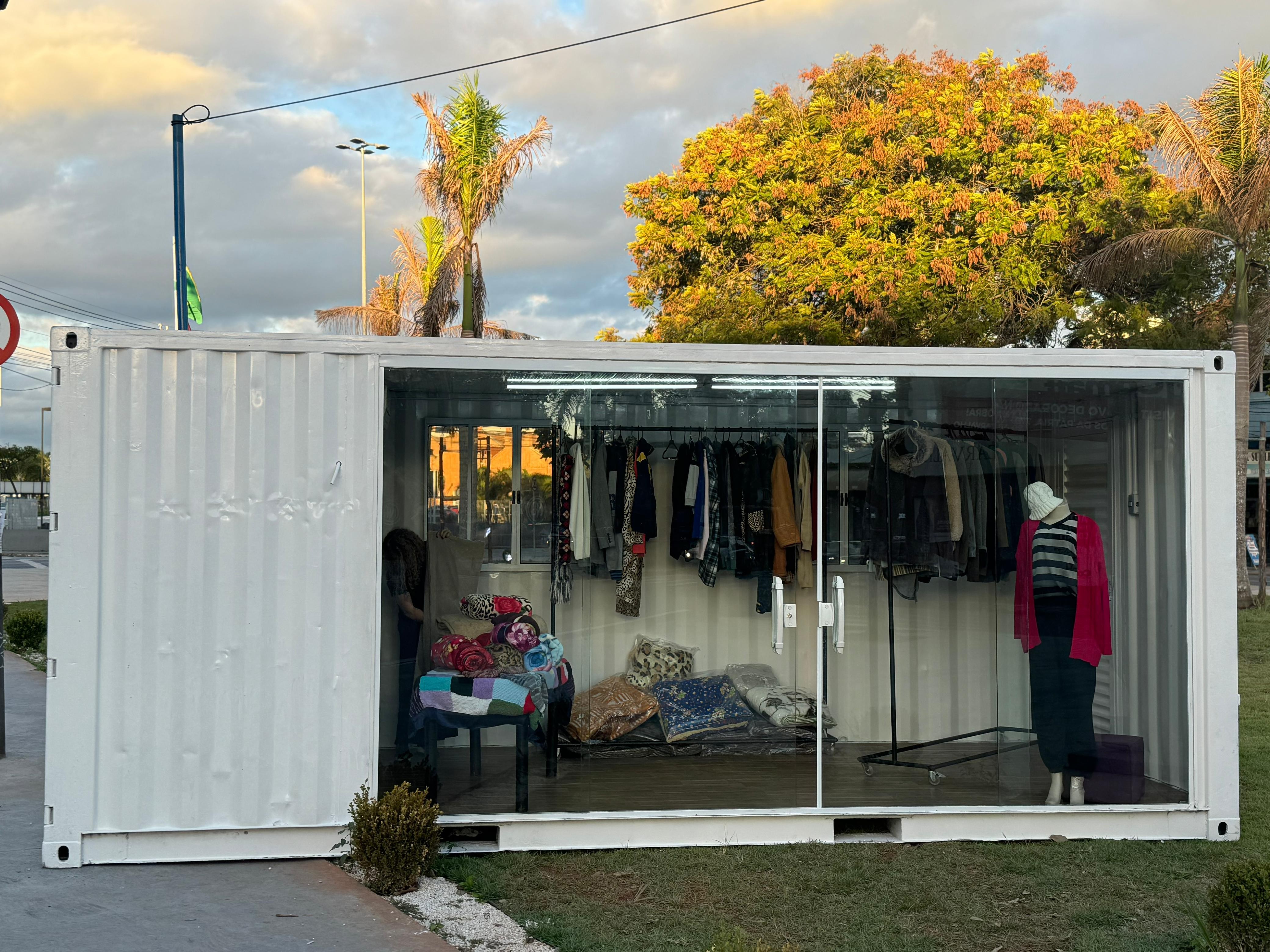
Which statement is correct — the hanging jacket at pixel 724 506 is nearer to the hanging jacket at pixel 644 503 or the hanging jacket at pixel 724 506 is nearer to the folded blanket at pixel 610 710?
the hanging jacket at pixel 644 503

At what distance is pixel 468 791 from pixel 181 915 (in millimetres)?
1380

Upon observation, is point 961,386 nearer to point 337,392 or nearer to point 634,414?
point 634,414

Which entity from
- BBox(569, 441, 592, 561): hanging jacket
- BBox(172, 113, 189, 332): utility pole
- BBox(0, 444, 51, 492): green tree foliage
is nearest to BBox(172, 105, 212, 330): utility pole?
BBox(172, 113, 189, 332): utility pole

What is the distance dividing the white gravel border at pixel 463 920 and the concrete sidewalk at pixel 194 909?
74mm

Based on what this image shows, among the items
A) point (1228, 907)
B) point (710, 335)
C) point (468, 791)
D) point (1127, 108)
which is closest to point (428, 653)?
point (468, 791)

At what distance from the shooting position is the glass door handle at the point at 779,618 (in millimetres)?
5789

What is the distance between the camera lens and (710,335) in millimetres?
15961

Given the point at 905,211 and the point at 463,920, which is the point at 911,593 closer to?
the point at 463,920

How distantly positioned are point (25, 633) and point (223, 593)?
27.6 ft

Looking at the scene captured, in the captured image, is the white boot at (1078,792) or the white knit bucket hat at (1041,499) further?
the white knit bucket hat at (1041,499)

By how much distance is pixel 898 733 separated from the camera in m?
6.59

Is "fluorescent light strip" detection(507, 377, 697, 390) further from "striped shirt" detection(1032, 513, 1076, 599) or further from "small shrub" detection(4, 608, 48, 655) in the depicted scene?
"small shrub" detection(4, 608, 48, 655)

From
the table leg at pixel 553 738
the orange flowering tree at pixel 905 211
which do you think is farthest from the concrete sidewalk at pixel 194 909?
the orange flowering tree at pixel 905 211

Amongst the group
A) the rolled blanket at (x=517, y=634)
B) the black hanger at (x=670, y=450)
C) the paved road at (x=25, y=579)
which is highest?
the black hanger at (x=670, y=450)
